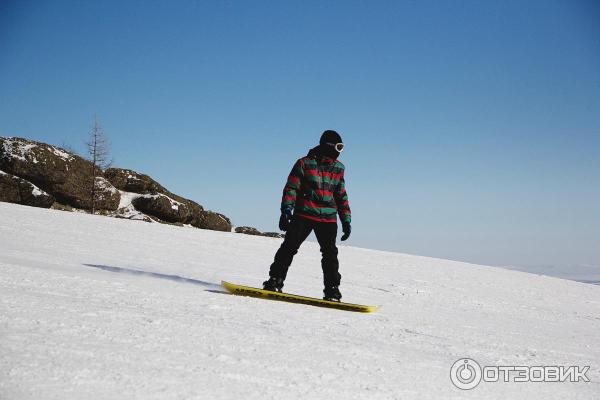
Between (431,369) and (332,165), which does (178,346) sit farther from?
(332,165)

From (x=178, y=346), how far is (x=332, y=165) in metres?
3.67

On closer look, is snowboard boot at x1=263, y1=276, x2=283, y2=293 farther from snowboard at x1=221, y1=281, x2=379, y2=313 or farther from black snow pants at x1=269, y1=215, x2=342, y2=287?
snowboard at x1=221, y1=281, x2=379, y2=313

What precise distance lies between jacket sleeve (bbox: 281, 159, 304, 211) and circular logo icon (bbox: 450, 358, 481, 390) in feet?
9.36

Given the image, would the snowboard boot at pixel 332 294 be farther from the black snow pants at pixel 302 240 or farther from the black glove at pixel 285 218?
the black glove at pixel 285 218

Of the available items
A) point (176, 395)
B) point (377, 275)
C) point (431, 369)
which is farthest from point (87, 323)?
point (377, 275)

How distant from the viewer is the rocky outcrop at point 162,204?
29641mm

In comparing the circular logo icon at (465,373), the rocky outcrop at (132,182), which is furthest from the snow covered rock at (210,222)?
the circular logo icon at (465,373)

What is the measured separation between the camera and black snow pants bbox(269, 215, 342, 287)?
5602 millimetres

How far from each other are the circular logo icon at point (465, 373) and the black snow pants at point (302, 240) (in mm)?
2649

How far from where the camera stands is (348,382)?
2.32 metres

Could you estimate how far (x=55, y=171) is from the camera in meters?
27.0

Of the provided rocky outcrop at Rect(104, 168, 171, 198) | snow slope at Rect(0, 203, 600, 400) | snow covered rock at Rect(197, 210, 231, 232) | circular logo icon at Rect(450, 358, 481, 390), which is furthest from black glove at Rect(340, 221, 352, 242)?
rocky outcrop at Rect(104, 168, 171, 198)

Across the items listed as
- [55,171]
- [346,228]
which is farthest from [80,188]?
[346,228]

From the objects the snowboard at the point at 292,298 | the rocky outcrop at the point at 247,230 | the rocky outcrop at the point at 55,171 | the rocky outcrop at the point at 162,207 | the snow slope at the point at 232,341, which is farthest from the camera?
the rocky outcrop at the point at 247,230
